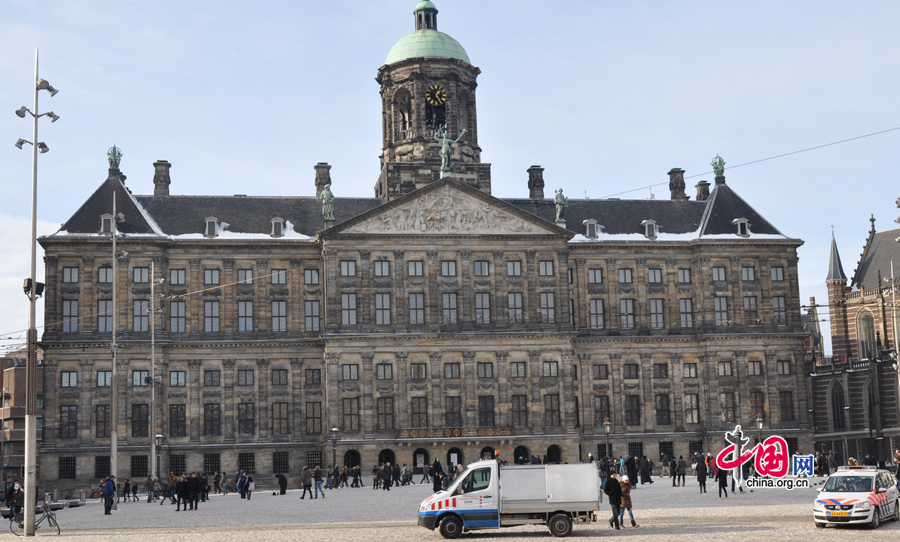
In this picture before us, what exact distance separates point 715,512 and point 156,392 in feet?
152

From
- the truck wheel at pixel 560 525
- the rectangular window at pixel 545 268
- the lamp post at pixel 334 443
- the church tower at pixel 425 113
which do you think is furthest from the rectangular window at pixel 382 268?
the truck wheel at pixel 560 525

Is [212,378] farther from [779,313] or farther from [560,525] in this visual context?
[560,525]

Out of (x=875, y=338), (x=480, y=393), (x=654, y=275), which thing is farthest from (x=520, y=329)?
(x=875, y=338)

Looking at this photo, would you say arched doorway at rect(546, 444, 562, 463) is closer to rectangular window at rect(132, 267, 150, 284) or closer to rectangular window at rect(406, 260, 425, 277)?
rectangular window at rect(406, 260, 425, 277)

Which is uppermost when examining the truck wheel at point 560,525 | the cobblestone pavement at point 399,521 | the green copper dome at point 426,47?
the green copper dome at point 426,47

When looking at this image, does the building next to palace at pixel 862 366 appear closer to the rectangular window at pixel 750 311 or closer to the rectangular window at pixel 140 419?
the rectangular window at pixel 750 311

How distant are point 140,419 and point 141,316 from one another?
261 inches

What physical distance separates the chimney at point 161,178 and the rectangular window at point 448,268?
67.0 ft

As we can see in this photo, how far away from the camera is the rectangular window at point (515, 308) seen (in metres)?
77.7

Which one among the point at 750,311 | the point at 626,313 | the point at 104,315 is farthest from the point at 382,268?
the point at 750,311

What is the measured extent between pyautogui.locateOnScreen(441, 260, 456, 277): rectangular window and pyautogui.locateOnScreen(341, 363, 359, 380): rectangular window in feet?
27.6

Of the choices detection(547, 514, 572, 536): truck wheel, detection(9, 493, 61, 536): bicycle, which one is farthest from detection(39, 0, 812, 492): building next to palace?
detection(547, 514, 572, 536): truck wheel

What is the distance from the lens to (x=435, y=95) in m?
82.6

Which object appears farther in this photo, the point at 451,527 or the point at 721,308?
the point at 721,308
